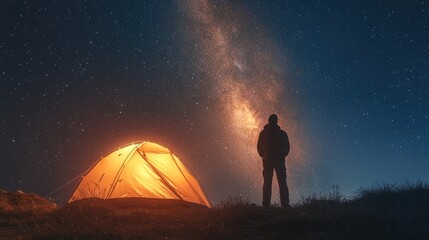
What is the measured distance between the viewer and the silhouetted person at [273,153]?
1227 cm

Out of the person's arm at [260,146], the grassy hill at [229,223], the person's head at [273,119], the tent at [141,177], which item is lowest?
the grassy hill at [229,223]

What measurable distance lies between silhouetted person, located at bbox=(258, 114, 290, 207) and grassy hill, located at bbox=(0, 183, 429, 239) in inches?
81.0

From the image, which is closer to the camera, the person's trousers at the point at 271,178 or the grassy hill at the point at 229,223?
the grassy hill at the point at 229,223

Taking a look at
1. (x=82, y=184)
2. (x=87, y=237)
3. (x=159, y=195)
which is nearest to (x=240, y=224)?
(x=87, y=237)

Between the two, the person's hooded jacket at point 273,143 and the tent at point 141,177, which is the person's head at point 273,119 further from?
the tent at point 141,177

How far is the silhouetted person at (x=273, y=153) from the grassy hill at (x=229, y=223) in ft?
6.75

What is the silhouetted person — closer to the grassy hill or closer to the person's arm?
the person's arm

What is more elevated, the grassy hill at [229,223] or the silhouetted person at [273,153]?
the silhouetted person at [273,153]

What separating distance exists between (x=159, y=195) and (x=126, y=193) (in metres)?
0.94

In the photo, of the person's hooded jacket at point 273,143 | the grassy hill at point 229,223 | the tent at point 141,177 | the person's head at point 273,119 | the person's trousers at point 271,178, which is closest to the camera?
the grassy hill at point 229,223

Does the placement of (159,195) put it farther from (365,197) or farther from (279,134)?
(365,197)

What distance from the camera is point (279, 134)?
12.5 m

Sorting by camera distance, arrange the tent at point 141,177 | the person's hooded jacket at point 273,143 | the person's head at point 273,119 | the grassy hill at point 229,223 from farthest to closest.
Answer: the tent at point 141,177
the person's head at point 273,119
the person's hooded jacket at point 273,143
the grassy hill at point 229,223

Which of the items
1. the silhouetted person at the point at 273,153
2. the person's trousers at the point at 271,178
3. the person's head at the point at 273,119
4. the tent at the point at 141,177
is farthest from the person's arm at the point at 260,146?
the tent at the point at 141,177
